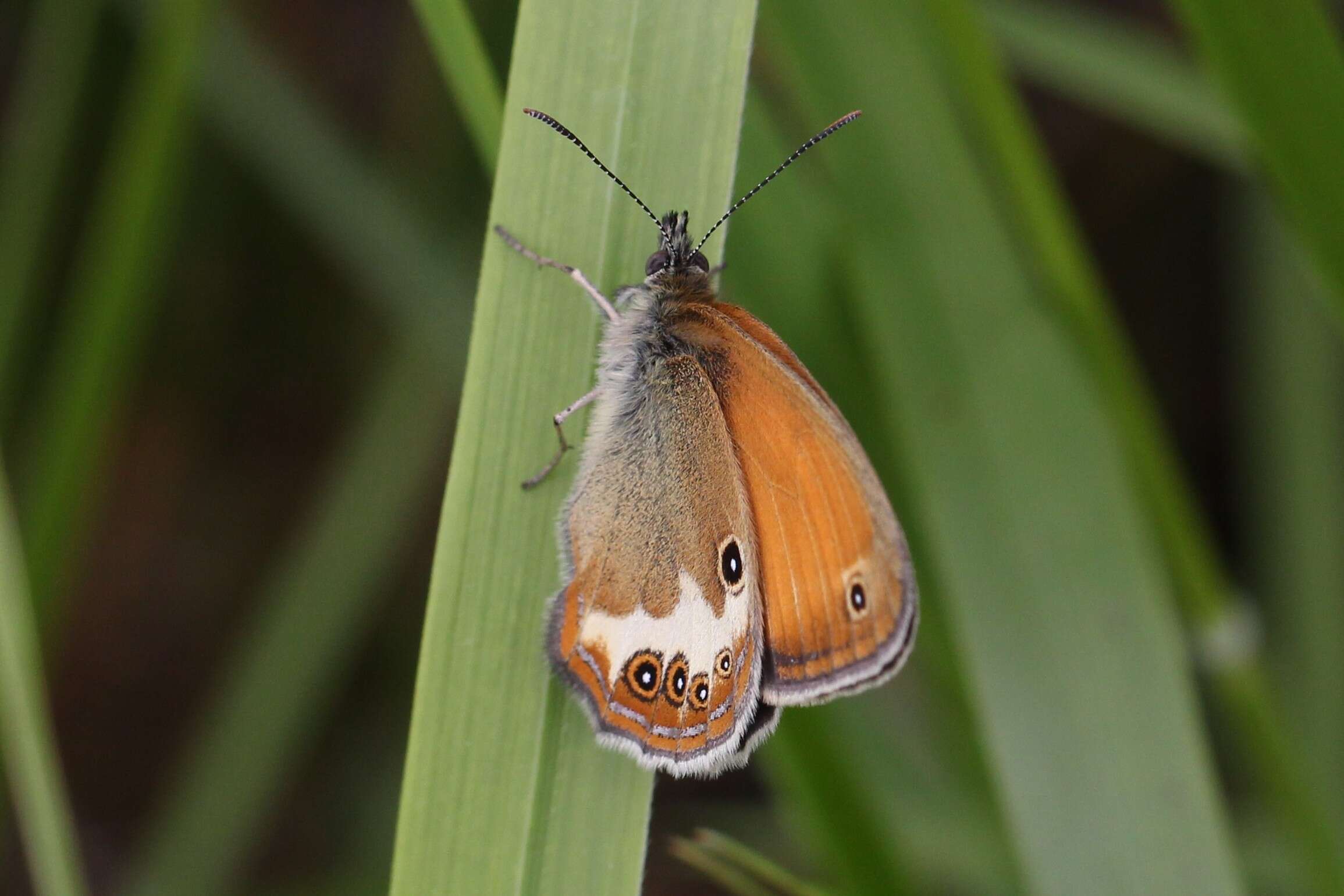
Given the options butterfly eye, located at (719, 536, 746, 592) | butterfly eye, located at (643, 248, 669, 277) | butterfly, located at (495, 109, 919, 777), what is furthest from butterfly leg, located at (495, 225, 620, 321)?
butterfly eye, located at (719, 536, 746, 592)

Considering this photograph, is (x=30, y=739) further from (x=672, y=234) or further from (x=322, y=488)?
(x=322, y=488)

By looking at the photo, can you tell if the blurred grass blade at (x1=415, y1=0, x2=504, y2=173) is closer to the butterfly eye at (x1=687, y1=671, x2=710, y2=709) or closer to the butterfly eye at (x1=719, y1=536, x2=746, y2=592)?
the butterfly eye at (x1=719, y1=536, x2=746, y2=592)

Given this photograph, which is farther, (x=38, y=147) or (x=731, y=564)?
(x=38, y=147)

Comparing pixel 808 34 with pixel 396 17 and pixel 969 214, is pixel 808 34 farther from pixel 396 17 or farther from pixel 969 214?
pixel 396 17

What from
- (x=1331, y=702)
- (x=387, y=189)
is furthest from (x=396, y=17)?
(x=1331, y=702)

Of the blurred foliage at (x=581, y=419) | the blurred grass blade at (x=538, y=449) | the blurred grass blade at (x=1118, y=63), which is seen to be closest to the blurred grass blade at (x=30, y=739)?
the blurred foliage at (x=581, y=419)

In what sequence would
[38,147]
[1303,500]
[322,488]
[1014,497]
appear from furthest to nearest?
[322,488], [1303,500], [38,147], [1014,497]

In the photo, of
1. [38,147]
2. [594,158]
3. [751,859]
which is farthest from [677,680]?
[38,147]

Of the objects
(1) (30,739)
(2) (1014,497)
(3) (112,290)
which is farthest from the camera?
(3) (112,290)
